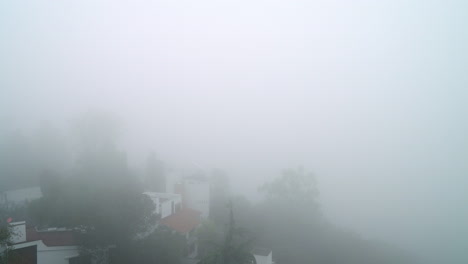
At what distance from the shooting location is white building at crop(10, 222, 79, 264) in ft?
25.1

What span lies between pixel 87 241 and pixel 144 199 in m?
1.79

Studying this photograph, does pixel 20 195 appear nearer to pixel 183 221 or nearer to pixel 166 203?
pixel 166 203

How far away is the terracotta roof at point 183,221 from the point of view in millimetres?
12023

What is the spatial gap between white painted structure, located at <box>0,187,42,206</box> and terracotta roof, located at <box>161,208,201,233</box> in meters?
5.80

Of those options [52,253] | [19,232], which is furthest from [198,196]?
[19,232]

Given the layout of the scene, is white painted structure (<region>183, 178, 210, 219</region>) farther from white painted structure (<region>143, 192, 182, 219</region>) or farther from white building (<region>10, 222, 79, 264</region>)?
white building (<region>10, 222, 79, 264</region>)

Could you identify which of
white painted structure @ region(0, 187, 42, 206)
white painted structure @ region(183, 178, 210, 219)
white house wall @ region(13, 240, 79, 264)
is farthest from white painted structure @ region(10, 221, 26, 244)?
white painted structure @ region(183, 178, 210, 219)

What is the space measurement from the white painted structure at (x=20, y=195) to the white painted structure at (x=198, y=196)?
6277 millimetres

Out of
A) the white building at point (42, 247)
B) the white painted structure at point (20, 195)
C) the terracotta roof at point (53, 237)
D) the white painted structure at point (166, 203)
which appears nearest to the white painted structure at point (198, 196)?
the white painted structure at point (166, 203)

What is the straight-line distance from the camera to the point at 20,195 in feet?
47.5

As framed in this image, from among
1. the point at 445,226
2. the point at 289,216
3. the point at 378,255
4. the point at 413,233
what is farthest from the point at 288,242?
the point at 445,226

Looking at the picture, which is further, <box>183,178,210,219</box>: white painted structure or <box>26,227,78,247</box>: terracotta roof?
<box>183,178,210,219</box>: white painted structure

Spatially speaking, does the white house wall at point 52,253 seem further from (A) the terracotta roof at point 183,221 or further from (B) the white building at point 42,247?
(A) the terracotta roof at point 183,221

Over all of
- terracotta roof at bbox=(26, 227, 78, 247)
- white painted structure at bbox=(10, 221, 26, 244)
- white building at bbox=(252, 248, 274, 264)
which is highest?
white painted structure at bbox=(10, 221, 26, 244)
